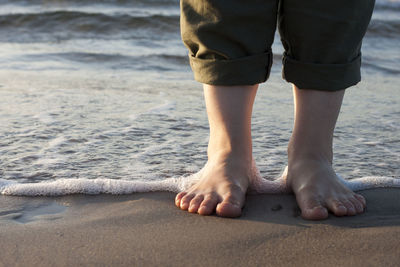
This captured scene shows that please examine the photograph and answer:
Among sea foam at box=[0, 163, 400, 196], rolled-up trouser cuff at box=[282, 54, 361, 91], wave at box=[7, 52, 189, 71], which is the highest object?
rolled-up trouser cuff at box=[282, 54, 361, 91]

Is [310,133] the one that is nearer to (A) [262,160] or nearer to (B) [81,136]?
(A) [262,160]

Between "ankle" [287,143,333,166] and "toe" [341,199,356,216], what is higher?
"ankle" [287,143,333,166]

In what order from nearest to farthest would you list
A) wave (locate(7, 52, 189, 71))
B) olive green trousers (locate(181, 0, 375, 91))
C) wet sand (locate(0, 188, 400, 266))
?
wet sand (locate(0, 188, 400, 266)) < olive green trousers (locate(181, 0, 375, 91)) < wave (locate(7, 52, 189, 71))

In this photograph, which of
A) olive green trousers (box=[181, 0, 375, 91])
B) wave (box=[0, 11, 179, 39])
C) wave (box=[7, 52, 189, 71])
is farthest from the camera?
wave (box=[0, 11, 179, 39])

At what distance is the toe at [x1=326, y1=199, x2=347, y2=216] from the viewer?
1568mm

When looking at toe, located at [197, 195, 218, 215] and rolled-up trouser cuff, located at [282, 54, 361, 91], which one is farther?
rolled-up trouser cuff, located at [282, 54, 361, 91]

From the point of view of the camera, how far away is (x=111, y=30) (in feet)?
22.2

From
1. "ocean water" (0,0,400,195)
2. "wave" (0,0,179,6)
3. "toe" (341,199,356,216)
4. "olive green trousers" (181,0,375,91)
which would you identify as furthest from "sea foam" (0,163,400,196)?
"wave" (0,0,179,6)

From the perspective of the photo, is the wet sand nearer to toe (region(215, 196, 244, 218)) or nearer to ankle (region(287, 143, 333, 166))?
toe (region(215, 196, 244, 218))

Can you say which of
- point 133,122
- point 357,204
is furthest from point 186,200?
point 133,122

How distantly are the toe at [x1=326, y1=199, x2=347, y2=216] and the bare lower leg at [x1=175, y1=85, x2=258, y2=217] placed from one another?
25 centimetres

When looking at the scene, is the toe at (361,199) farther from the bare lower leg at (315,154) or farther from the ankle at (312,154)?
the ankle at (312,154)

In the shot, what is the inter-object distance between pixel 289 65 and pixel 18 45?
441 cm

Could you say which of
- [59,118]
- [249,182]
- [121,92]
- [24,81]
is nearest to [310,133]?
[249,182]
